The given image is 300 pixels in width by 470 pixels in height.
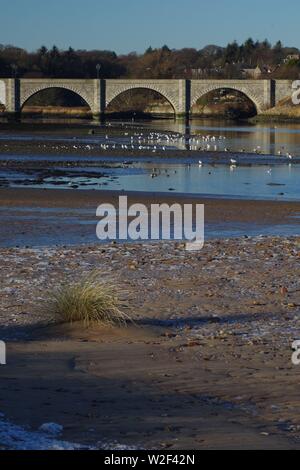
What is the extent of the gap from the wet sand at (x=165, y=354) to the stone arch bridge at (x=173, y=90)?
348 feet

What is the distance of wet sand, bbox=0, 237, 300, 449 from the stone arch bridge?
106186 mm

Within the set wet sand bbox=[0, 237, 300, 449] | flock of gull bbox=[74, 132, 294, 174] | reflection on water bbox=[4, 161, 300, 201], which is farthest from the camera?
flock of gull bbox=[74, 132, 294, 174]

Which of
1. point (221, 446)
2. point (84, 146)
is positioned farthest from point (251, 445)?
point (84, 146)

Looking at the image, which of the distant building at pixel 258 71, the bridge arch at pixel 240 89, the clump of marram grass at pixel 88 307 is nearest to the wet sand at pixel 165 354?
the clump of marram grass at pixel 88 307

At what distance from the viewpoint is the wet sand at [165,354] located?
696cm

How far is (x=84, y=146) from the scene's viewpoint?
1965 inches

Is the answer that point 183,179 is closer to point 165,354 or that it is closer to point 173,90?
point 165,354

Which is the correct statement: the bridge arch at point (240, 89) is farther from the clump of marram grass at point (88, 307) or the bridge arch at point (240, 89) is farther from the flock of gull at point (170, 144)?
the clump of marram grass at point (88, 307)

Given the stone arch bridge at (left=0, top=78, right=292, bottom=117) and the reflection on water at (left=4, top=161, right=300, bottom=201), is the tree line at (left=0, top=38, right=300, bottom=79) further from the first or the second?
the reflection on water at (left=4, top=161, right=300, bottom=201)

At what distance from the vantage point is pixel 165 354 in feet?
30.8

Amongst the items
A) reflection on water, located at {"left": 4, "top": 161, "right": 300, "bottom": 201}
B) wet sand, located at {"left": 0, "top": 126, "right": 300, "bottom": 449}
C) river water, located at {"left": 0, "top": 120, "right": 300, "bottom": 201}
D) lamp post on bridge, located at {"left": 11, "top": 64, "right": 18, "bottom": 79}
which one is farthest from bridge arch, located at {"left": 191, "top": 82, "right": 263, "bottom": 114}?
wet sand, located at {"left": 0, "top": 126, "right": 300, "bottom": 449}

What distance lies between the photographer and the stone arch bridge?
A: 4710 inches

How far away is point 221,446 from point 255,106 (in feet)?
396

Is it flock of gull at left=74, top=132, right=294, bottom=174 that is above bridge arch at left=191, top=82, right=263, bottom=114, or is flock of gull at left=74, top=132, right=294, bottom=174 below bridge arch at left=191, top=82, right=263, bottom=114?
below
